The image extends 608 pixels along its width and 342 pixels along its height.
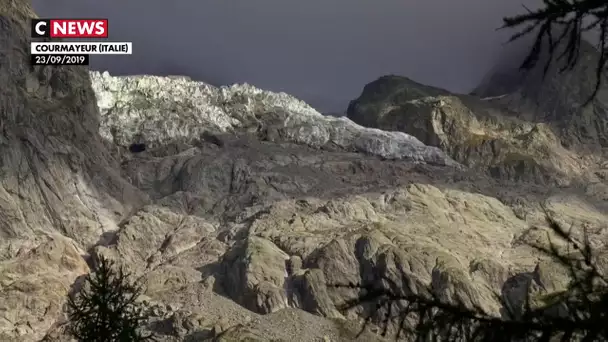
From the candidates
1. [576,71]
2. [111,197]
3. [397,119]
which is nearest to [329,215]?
[111,197]

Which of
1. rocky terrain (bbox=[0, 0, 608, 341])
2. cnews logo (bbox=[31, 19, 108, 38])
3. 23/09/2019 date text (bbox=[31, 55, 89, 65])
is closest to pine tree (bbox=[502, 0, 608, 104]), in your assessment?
rocky terrain (bbox=[0, 0, 608, 341])

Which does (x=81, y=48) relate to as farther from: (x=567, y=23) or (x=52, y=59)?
(x=567, y=23)

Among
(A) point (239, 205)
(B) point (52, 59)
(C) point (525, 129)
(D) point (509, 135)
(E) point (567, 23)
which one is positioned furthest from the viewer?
(C) point (525, 129)

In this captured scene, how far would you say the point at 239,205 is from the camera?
107125 millimetres

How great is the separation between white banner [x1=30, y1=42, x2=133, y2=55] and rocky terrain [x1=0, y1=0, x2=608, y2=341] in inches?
141

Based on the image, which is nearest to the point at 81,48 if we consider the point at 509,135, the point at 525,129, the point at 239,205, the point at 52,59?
the point at 52,59

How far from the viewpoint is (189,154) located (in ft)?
398

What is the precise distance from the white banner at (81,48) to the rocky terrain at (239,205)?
3.58 metres

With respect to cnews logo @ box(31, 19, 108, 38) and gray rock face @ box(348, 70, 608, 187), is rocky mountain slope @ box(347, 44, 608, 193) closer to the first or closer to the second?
gray rock face @ box(348, 70, 608, 187)

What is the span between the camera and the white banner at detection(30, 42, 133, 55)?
6298 cm

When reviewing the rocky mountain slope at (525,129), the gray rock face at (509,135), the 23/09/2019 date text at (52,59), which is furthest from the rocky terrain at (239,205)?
the 23/09/2019 date text at (52,59)

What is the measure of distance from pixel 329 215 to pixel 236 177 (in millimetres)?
21538

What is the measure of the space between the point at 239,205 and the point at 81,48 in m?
37.2

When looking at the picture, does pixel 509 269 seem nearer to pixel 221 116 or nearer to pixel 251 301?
pixel 251 301
